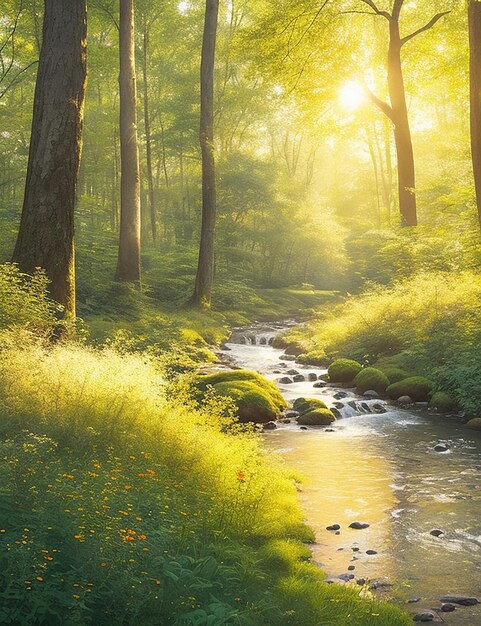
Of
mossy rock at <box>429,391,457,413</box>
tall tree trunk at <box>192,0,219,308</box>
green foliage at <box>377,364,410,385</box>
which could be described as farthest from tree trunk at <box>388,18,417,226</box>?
mossy rock at <box>429,391,457,413</box>

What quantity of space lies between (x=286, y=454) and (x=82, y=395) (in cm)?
444

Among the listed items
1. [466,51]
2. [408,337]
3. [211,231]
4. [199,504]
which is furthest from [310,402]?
[466,51]

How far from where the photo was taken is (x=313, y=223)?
4972cm

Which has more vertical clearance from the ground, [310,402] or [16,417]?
[16,417]

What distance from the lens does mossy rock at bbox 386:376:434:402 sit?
15508 millimetres

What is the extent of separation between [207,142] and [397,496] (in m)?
17.0

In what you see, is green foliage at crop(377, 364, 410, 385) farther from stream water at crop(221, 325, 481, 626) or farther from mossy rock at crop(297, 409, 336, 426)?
mossy rock at crop(297, 409, 336, 426)

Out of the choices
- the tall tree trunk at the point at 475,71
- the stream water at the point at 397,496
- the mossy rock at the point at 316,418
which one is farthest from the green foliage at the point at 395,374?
the tall tree trunk at the point at 475,71

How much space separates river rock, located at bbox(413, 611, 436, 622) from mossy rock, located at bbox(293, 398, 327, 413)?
8607mm

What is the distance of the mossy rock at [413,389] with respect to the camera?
15.5m

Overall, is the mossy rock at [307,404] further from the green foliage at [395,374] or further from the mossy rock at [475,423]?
the mossy rock at [475,423]

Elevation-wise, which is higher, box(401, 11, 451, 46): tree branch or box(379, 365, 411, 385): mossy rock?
box(401, 11, 451, 46): tree branch

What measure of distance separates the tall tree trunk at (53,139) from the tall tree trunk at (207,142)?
39.4 ft

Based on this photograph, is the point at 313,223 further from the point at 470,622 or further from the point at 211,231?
the point at 470,622
